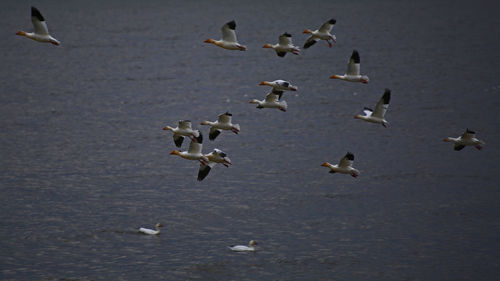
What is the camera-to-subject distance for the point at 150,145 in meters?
69.2

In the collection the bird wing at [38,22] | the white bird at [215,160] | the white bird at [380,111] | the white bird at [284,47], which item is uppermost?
the white bird at [284,47]

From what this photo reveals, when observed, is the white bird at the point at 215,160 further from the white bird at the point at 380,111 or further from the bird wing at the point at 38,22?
the bird wing at the point at 38,22

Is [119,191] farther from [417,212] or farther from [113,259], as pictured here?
[417,212]

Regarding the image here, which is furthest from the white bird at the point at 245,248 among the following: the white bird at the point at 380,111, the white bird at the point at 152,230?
the white bird at the point at 380,111

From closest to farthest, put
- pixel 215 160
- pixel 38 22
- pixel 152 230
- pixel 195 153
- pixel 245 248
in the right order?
1. pixel 38 22
2. pixel 215 160
3. pixel 195 153
4. pixel 245 248
5. pixel 152 230

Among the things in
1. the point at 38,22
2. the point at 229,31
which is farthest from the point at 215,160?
the point at 38,22

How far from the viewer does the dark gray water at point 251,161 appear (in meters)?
43.8

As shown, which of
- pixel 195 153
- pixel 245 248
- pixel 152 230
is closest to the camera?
pixel 195 153

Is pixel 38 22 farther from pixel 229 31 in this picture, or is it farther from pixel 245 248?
pixel 245 248

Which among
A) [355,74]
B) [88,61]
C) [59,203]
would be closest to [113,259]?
[59,203]

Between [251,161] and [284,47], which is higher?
[284,47]

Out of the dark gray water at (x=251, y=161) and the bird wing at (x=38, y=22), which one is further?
the dark gray water at (x=251, y=161)

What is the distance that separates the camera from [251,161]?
201 feet

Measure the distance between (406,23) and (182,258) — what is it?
288 ft
